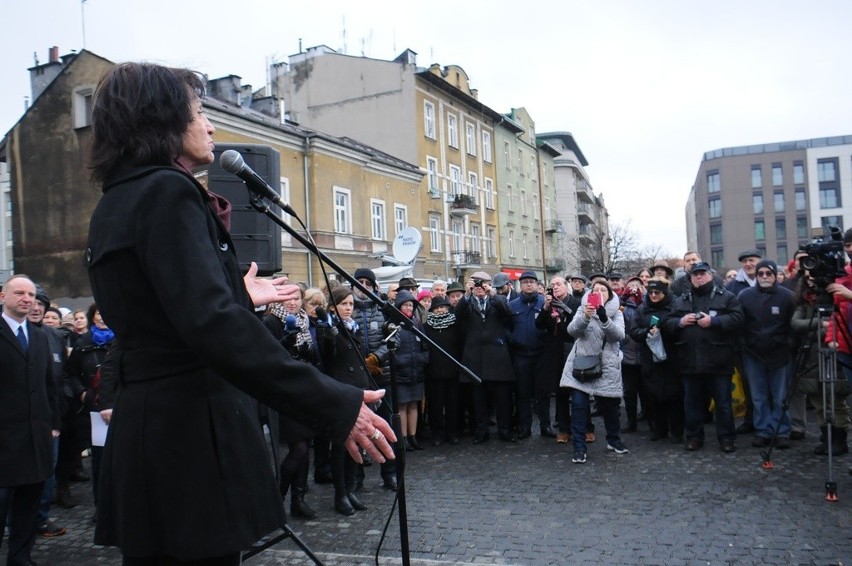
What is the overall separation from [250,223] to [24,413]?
6.74ft

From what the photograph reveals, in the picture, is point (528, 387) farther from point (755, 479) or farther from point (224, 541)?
point (224, 541)

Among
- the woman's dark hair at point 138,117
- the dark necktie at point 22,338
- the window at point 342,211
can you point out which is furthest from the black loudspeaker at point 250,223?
the window at point 342,211

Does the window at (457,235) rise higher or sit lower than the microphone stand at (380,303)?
higher

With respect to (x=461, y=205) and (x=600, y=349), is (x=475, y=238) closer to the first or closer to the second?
(x=461, y=205)

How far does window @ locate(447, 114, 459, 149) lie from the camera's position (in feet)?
137

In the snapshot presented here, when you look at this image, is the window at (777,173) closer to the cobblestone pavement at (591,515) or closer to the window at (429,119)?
the window at (429,119)

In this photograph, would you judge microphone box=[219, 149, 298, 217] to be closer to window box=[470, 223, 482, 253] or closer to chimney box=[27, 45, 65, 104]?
chimney box=[27, 45, 65, 104]

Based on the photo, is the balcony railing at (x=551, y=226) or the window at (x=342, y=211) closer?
the window at (x=342, y=211)

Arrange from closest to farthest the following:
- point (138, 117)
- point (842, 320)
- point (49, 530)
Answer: point (138, 117) → point (49, 530) → point (842, 320)

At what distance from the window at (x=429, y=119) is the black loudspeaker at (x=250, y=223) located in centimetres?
3384

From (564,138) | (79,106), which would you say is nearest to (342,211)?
(79,106)

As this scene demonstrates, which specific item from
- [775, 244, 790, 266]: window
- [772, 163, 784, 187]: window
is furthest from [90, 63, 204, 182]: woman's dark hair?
[772, 163, 784, 187]: window

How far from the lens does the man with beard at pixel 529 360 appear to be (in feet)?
31.7

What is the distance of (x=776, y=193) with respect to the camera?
9444 cm
